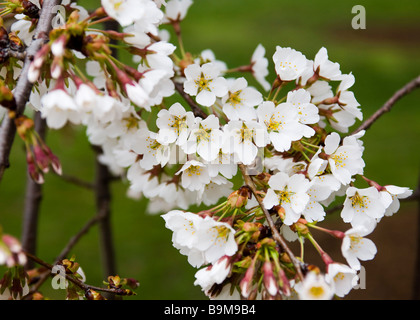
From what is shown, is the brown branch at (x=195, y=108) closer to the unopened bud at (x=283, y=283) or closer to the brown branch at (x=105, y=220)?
the unopened bud at (x=283, y=283)

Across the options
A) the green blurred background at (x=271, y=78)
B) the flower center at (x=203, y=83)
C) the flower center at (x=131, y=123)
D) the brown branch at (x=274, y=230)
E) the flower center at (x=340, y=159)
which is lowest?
the brown branch at (x=274, y=230)

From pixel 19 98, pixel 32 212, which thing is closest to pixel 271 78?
pixel 32 212

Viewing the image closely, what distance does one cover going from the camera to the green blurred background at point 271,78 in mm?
4438

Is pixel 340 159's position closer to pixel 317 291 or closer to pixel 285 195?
pixel 285 195

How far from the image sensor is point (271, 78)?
7406mm

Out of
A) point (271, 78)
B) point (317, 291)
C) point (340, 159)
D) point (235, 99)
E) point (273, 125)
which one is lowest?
point (317, 291)

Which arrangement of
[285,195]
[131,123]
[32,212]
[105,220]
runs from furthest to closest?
[105,220], [32,212], [131,123], [285,195]

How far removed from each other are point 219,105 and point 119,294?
2.35 ft

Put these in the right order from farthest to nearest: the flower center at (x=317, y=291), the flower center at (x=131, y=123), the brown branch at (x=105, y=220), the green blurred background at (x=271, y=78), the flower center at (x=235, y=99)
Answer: the green blurred background at (x=271, y=78) → the brown branch at (x=105, y=220) → the flower center at (x=131, y=123) → the flower center at (x=235, y=99) → the flower center at (x=317, y=291)

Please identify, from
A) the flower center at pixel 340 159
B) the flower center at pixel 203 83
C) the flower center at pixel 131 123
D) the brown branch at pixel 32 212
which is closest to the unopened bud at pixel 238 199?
the flower center at pixel 340 159

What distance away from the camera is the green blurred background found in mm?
4438
